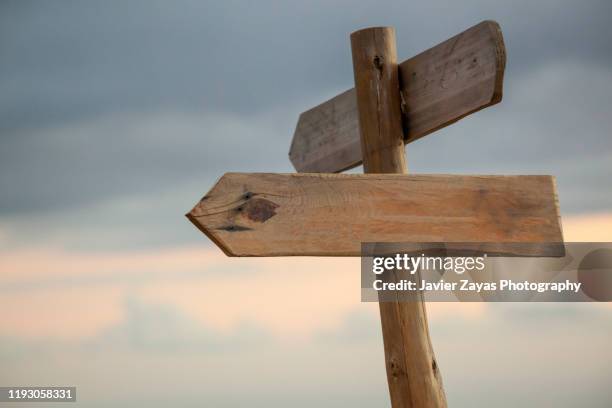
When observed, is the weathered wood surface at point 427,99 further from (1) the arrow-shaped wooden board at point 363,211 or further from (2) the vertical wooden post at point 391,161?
(1) the arrow-shaped wooden board at point 363,211

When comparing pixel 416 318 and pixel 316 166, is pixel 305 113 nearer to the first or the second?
pixel 316 166

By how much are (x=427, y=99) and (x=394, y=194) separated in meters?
0.71

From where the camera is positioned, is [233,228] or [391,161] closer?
[233,228]

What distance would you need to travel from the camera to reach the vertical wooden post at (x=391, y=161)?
2.81m

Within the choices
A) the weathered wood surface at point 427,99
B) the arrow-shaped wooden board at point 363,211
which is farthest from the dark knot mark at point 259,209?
the weathered wood surface at point 427,99

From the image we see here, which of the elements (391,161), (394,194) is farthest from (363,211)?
(391,161)

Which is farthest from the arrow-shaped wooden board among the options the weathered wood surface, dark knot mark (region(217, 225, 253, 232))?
the weathered wood surface

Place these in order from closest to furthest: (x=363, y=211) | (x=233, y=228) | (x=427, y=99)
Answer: (x=233, y=228), (x=363, y=211), (x=427, y=99)

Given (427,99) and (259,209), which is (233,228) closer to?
(259,209)

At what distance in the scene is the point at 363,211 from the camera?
2.24 m

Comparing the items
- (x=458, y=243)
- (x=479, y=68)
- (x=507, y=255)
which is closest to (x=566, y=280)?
A: (x=507, y=255)

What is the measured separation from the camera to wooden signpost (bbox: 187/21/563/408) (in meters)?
2.10

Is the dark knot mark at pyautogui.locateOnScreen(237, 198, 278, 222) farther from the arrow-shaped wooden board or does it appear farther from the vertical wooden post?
the vertical wooden post

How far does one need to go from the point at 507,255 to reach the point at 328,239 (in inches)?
25.0
